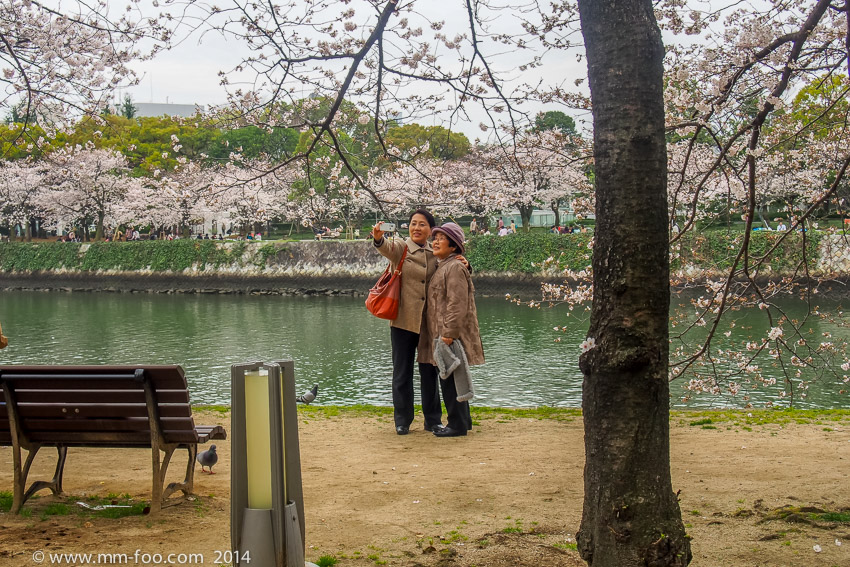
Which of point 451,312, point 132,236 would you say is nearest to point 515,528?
point 451,312

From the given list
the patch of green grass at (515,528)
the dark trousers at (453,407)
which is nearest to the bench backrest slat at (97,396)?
the patch of green grass at (515,528)

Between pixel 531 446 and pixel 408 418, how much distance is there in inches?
38.4

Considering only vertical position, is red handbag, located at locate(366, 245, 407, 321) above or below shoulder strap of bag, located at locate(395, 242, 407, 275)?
below

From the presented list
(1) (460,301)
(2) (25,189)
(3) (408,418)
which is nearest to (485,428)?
(3) (408,418)

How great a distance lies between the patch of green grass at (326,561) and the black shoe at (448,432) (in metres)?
2.71

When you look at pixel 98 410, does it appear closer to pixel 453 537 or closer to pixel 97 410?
pixel 97 410

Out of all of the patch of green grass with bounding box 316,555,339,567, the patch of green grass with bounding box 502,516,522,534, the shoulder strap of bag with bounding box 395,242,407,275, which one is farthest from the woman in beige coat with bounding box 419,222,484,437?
the patch of green grass with bounding box 316,555,339,567

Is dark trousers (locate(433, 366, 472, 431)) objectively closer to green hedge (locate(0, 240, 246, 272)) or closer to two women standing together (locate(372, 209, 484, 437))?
two women standing together (locate(372, 209, 484, 437))

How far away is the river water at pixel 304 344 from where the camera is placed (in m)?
11.4

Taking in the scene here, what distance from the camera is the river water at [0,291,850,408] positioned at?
11.4 m

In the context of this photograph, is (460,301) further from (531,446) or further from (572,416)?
(572,416)

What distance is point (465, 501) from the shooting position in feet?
13.4

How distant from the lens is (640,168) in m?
2.63

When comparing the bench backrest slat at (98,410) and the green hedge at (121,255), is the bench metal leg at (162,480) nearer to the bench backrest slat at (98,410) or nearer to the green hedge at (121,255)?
the bench backrest slat at (98,410)
